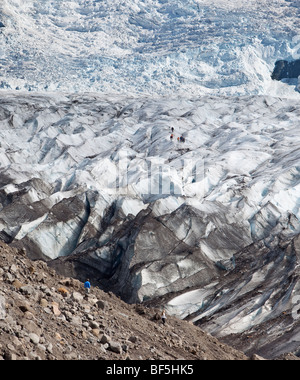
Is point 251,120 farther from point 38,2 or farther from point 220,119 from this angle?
point 38,2

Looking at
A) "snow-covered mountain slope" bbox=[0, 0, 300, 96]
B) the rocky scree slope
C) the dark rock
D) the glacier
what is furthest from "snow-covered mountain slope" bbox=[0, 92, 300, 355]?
the dark rock

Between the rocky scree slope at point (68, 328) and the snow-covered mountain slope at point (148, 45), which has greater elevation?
the rocky scree slope at point (68, 328)

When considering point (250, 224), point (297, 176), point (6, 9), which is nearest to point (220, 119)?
point (297, 176)

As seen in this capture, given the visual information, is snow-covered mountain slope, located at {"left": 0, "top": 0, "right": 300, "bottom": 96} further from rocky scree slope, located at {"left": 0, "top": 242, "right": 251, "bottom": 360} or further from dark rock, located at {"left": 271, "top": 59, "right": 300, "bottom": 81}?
rocky scree slope, located at {"left": 0, "top": 242, "right": 251, "bottom": 360}

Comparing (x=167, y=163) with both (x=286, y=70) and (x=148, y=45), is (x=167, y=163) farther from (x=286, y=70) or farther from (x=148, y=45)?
(x=148, y=45)

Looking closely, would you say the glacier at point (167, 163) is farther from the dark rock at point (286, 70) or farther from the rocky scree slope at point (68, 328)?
the rocky scree slope at point (68, 328)

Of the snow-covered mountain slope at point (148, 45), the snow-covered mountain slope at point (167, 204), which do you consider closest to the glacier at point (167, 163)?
the snow-covered mountain slope at point (167, 204)

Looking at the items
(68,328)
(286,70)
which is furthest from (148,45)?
(68,328)
